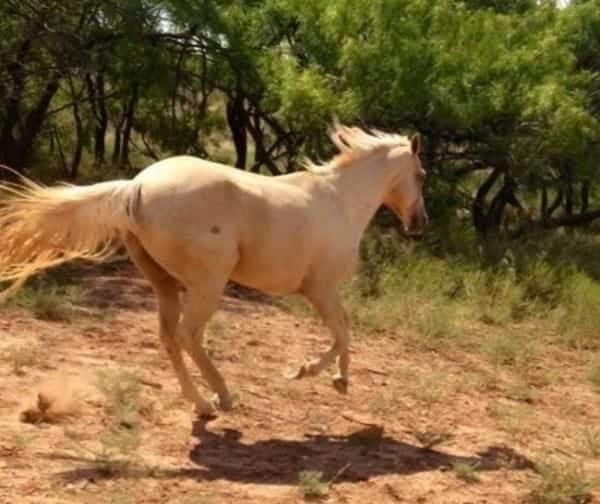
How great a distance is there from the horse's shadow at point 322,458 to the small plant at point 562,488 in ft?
1.57

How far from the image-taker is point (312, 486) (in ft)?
17.0

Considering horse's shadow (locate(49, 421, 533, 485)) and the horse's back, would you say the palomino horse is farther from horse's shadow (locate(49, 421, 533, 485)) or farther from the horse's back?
horse's shadow (locate(49, 421, 533, 485))

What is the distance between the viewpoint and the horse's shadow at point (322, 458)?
5570 mm

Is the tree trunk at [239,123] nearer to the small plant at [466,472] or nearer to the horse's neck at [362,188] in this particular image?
the horse's neck at [362,188]

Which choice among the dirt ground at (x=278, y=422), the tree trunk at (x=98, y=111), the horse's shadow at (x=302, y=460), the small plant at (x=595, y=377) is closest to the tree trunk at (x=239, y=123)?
the tree trunk at (x=98, y=111)

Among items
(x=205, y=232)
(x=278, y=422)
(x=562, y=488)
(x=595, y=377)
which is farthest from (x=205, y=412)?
(x=595, y=377)

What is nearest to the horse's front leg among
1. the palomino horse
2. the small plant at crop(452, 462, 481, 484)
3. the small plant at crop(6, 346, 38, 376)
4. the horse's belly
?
the palomino horse

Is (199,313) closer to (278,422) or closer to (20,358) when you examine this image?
(278,422)

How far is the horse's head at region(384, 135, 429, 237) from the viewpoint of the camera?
7.45 metres

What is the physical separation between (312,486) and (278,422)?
143cm

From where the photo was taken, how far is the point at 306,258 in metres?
6.53

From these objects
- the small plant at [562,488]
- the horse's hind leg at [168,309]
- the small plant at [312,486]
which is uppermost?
the horse's hind leg at [168,309]

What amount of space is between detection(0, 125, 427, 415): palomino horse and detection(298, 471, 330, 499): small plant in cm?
124

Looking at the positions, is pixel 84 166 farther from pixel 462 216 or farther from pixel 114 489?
pixel 114 489
